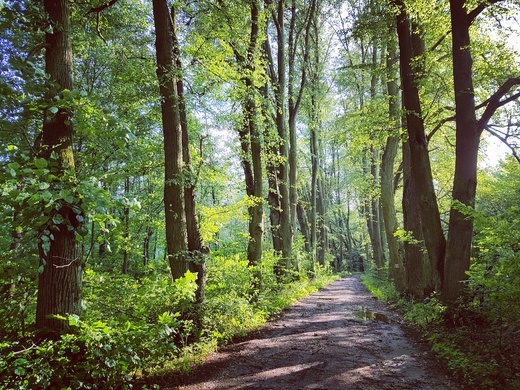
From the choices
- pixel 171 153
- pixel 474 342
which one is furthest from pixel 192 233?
pixel 474 342

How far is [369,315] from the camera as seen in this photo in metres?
9.45

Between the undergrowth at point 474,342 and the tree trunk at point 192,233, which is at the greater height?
the tree trunk at point 192,233

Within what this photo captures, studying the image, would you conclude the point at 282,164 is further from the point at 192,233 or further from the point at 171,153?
the point at 171,153

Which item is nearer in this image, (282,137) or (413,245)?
(413,245)

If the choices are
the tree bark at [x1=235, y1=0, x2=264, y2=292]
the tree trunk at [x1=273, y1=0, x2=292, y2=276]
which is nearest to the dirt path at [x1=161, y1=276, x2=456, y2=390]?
the tree bark at [x1=235, y1=0, x2=264, y2=292]

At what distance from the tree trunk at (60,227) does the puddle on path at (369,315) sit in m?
7.60

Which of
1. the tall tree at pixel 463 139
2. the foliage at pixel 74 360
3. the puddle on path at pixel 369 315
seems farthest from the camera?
the puddle on path at pixel 369 315

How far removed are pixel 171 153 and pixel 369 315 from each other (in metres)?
7.41

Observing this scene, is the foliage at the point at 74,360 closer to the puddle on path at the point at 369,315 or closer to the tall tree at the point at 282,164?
the puddle on path at the point at 369,315

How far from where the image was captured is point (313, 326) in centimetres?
799

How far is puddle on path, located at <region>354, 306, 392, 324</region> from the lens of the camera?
8.77 metres

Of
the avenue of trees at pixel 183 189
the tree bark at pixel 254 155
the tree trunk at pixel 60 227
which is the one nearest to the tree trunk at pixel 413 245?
the avenue of trees at pixel 183 189

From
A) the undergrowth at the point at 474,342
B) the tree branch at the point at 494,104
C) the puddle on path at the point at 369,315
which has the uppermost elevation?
the tree branch at the point at 494,104

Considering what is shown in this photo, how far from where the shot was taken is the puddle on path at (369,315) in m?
8.77
